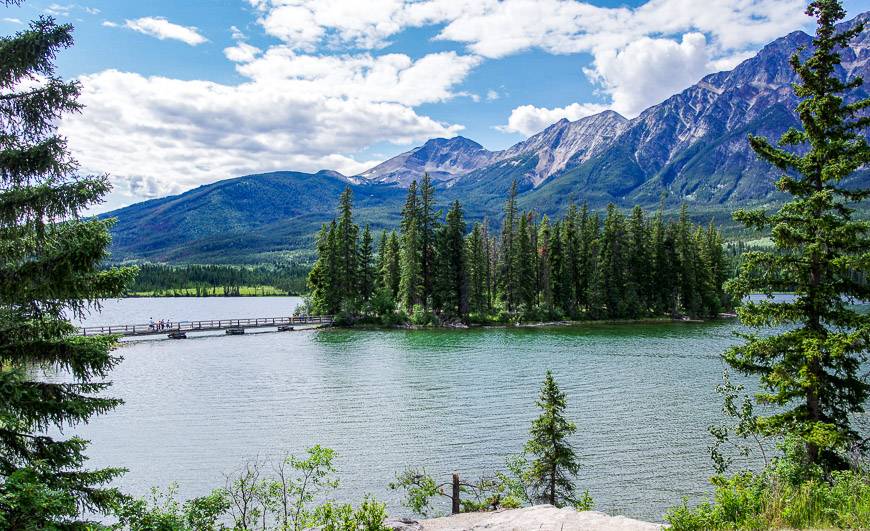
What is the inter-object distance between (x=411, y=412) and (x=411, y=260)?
1719 inches

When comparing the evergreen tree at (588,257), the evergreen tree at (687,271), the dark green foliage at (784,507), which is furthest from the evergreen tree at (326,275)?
the dark green foliage at (784,507)

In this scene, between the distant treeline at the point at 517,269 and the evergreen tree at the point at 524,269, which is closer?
the distant treeline at the point at 517,269

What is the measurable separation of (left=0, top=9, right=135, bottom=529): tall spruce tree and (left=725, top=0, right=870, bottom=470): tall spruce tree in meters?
14.4

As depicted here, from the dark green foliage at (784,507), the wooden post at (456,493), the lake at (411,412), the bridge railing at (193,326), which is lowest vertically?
the lake at (411,412)

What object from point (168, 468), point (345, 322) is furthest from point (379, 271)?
point (168, 468)

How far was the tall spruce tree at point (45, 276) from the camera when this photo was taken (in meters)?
8.93

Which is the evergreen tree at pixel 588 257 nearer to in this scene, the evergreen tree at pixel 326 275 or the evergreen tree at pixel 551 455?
the evergreen tree at pixel 326 275

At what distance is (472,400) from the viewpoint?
30953mm

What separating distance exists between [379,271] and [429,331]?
19.1 meters

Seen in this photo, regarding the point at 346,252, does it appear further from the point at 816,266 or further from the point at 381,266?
the point at 816,266

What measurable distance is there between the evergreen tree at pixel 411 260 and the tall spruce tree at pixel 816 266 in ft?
194

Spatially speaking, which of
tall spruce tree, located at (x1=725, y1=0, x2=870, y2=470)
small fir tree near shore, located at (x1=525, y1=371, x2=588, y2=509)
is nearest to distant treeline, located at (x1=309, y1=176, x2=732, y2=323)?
small fir tree near shore, located at (x1=525, y1=371, x2=588, y2=509)

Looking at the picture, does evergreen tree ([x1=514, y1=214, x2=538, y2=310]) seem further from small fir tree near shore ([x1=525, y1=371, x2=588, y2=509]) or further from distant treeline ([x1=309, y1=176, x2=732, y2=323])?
small fir tree near shore ([x1=525, y1=371, x2=588, y2=509])

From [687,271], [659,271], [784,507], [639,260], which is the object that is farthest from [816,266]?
[687,271]
